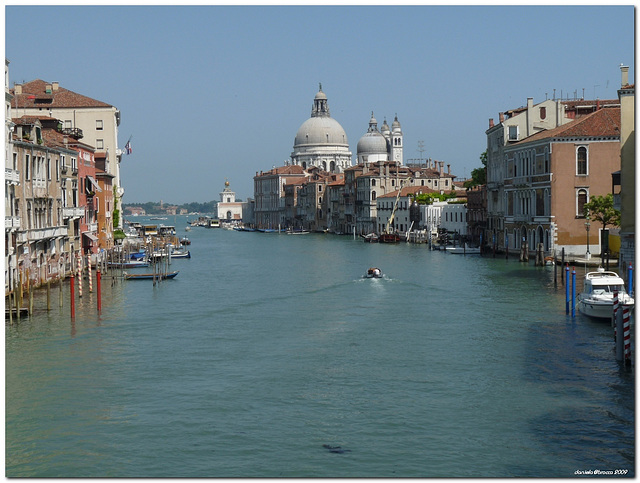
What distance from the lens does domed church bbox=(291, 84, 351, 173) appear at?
365ft

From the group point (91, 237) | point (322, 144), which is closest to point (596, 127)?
point (91, 237)

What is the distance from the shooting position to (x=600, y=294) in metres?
17.3

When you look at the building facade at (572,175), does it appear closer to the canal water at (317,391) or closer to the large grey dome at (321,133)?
the canal water at (317,391)

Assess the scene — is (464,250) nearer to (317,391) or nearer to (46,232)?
(46,232)

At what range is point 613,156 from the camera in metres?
30.6

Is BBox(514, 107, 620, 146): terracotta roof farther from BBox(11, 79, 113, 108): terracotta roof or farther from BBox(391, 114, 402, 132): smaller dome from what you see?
BBox(391, 114, 402, 132): smaller dome

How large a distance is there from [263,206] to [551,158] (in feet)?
259

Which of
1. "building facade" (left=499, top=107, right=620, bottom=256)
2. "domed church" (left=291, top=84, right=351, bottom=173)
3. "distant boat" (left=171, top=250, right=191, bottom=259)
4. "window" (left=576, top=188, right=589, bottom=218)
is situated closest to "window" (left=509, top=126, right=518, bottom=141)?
"building facade" (left=499, top=107, right=620, bottom=256)

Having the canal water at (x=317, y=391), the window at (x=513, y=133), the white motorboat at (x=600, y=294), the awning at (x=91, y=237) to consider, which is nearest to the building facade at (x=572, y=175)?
the window at (x=513, y=133)

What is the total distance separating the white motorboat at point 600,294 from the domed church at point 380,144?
280ft

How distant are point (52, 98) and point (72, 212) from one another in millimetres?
16451

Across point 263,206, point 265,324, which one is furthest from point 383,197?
point 265,324

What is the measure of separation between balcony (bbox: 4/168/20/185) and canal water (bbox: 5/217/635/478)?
2562 mm

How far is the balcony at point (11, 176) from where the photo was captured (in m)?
19.1
